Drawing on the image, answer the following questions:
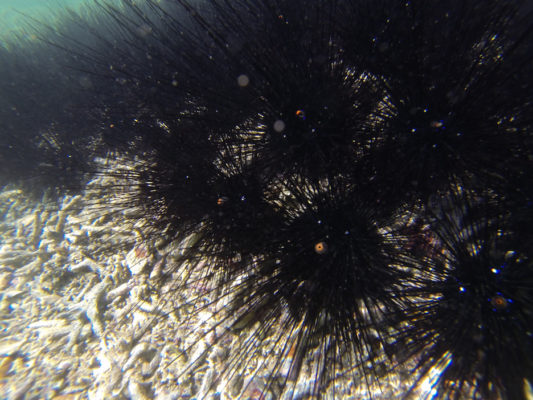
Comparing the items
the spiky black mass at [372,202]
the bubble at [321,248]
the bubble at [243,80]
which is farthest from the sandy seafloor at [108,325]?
the bubble at [243,80]

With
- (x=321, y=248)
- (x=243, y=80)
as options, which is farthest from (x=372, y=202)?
(x=243, y=80)

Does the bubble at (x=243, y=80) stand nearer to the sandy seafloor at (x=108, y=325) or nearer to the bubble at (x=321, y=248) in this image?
the bubble at (x=321, y=248)

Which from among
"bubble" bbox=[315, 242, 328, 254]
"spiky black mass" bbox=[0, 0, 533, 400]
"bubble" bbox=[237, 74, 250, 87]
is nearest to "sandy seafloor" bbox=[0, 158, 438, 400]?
"spiky black mass" bbox=[0, 0, 533, 400]

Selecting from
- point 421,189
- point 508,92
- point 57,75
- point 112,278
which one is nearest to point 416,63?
point 508,92

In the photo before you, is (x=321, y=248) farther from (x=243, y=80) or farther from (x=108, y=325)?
(x=108, y=325)

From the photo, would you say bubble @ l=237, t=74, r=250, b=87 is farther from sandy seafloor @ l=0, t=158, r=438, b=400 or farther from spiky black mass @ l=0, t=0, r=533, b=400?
sandy seafloor @ l=0, t=158, r=438, b=400

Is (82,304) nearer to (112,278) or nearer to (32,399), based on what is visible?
(112,278)
